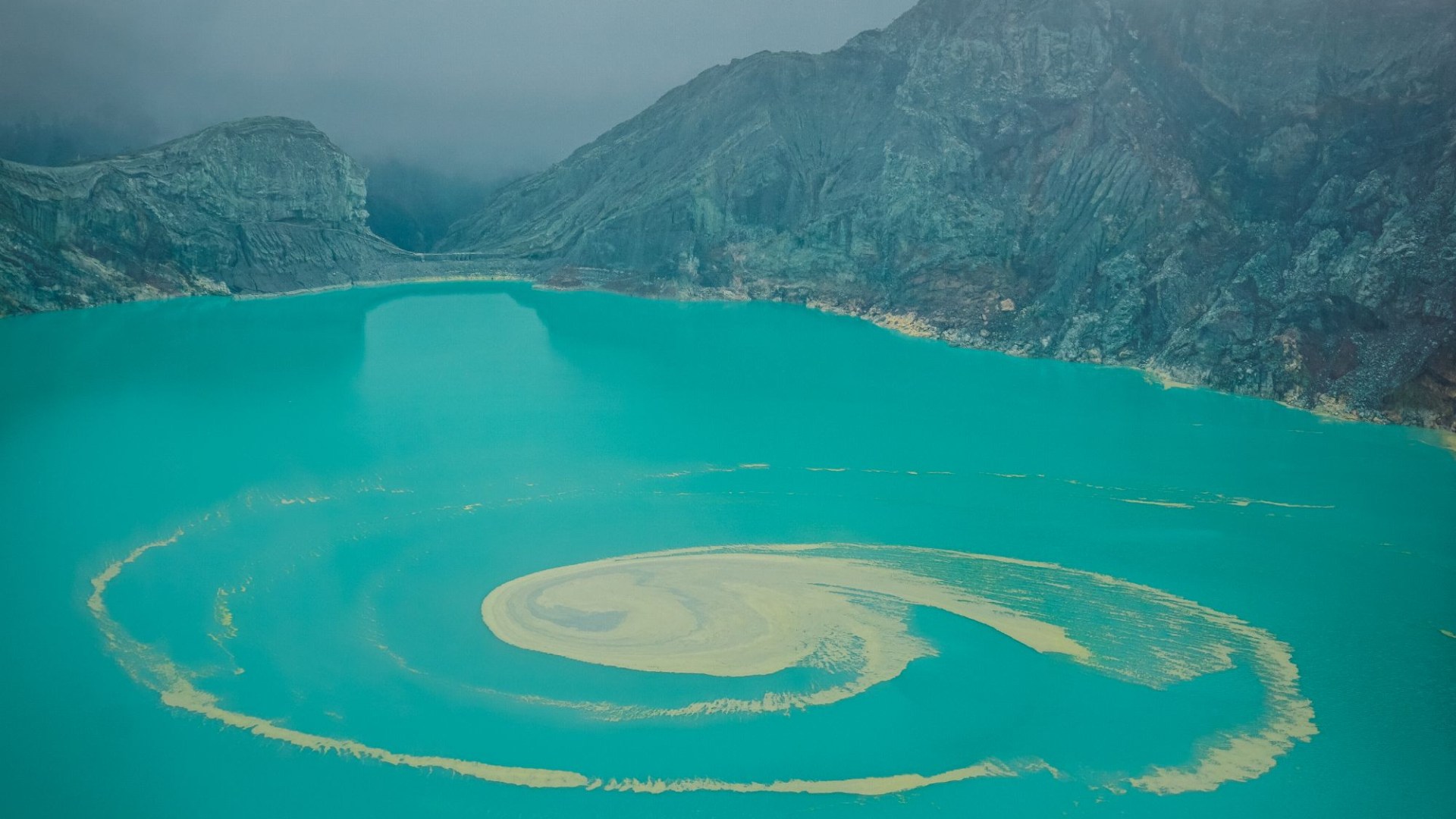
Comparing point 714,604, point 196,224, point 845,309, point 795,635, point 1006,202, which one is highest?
point 1006,202

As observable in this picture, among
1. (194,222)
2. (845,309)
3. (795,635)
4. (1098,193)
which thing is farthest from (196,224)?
(795,635)

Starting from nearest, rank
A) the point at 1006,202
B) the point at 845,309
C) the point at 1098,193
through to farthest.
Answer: the point at 1098,193
the point at 1006,202
the point at 845,309

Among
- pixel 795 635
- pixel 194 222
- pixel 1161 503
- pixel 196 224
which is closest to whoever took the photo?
pixel 795 635

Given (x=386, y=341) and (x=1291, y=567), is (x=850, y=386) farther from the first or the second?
(x=386, y=341)

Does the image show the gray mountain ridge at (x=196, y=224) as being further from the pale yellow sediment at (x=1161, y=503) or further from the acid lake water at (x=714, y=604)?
the pale yellow sediment at (x=1161, y=503)

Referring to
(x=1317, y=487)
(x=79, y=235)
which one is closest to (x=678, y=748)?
(x=1317, y=487)

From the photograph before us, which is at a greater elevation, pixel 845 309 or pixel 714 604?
pixel 845 309

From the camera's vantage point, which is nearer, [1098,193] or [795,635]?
[795,635]

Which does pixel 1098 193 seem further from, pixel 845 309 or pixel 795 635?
pixel 795 635
